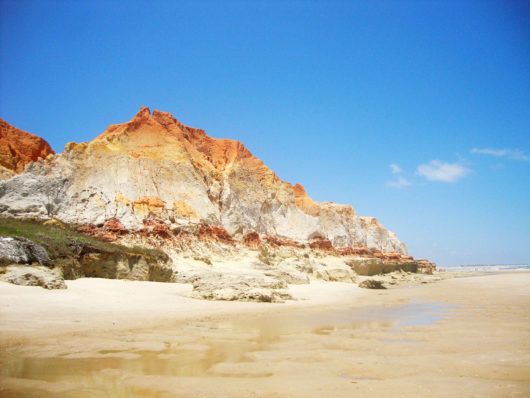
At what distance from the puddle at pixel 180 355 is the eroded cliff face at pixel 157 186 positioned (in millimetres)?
16706

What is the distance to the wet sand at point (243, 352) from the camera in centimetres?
364

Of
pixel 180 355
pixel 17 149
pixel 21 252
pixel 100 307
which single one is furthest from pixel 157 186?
pixel 180 355

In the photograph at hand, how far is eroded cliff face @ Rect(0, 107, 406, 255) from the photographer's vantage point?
22.4m

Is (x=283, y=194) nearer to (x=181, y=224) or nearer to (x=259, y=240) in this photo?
(x=259, y=240)

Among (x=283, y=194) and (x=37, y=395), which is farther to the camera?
(x=283, y=194)

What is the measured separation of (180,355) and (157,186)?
934 inches

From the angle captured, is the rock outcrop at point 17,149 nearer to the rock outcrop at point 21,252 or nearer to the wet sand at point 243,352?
the rock outcrop at point 21,252

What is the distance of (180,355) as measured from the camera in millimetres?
5012

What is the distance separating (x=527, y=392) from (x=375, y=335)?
3347mm

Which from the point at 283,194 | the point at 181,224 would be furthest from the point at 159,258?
the point at 283,194

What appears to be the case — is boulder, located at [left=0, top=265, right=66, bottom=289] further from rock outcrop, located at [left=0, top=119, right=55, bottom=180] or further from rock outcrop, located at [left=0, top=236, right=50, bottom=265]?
rock outcrop, located at [left=0, top=119, right=55, bottom=180]

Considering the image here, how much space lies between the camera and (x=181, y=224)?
24.5 m

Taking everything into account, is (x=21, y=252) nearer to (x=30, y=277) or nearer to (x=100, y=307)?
(x=30, y=277)

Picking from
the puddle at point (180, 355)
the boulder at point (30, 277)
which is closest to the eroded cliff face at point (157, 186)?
the boulder at point (30, 277)
